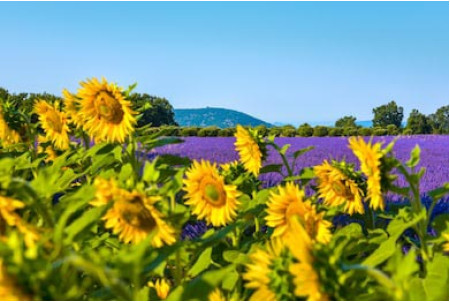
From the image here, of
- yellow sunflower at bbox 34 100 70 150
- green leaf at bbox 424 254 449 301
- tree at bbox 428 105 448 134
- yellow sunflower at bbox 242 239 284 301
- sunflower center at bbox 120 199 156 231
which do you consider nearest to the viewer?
yellow sunflower at bbox 242 239 284 301

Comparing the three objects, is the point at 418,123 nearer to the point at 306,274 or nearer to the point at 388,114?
the point at 388,114

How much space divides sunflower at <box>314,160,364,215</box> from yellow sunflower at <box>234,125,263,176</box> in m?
0.26

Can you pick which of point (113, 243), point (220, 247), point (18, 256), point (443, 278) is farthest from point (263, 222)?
point (18, 256)

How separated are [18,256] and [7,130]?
1894mm

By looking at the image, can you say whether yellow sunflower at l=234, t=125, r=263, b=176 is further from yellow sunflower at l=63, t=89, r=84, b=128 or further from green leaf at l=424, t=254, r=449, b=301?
green leaf at l=424, t=254, r=449, b=301

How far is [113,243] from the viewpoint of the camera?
63.0 inches

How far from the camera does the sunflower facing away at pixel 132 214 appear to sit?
1.13 m

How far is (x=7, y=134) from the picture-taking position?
239 cm

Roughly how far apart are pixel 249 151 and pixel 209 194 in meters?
0.48

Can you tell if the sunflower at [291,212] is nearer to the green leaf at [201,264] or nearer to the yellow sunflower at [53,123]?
the green leaf at [201,264]

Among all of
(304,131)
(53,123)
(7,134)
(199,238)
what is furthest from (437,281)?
(304,131)

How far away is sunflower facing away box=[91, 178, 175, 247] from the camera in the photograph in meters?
1.13

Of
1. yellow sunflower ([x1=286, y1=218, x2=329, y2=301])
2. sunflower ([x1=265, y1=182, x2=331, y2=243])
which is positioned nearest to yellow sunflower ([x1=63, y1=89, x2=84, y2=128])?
sunflower ([x1=265, y1=182, x2=331, y2=243])

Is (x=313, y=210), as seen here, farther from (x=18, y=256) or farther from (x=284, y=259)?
(x=18, y=256)
